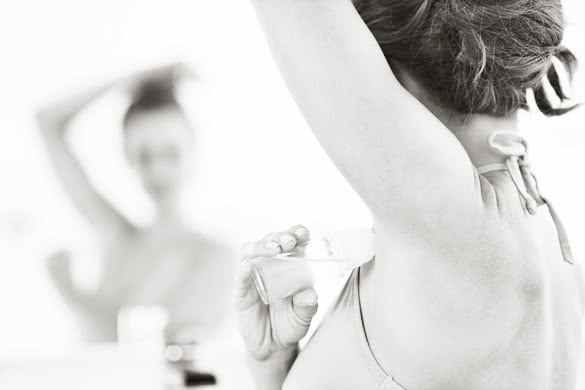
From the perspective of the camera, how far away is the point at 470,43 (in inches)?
24.1

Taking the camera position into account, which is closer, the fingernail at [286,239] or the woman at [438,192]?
the woman at [438,192]

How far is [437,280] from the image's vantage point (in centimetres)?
55

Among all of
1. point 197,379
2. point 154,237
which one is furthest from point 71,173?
point 197,379

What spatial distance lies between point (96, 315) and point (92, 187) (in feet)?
1.79

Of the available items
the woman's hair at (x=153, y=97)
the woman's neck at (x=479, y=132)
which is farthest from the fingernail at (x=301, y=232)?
the woman's hair at (x=153, y=97)

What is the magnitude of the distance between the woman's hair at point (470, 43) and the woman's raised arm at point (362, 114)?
125mm

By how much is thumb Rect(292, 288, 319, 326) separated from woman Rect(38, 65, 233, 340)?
6.04 feet

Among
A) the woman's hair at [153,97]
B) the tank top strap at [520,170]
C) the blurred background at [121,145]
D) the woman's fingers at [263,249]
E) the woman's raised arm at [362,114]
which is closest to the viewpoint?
the woman's raised arm at [362,114]

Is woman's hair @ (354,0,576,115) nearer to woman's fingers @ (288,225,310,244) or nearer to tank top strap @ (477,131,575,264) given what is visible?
tank top strap @ (477,131,575,264)

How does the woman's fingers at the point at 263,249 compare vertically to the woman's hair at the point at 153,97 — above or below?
above

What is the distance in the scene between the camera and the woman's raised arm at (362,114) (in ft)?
1.56

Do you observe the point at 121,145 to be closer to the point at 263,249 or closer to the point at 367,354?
the point at 263,249

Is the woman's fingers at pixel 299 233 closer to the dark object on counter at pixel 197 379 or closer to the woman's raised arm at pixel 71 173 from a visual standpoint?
the dark object on counter at pixel 197 379

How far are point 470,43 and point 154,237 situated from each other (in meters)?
2.23
